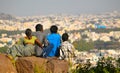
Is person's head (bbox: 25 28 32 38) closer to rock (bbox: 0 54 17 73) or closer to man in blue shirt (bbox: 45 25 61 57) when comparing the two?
man in blue shirt (bbox: 45 25 61 57)

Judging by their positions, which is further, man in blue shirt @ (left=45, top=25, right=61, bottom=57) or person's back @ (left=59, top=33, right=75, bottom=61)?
man in blue shirt @ (left=45, top=25, right=61, bottom=57)

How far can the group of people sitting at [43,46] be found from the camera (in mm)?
5410

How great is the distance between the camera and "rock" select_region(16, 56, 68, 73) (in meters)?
4.63

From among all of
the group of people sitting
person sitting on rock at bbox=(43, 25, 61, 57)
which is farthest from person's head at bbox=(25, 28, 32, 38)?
person sitting on rock at bbox=(43, 25, 61, 57)

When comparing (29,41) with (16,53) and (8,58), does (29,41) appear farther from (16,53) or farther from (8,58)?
(8,58)

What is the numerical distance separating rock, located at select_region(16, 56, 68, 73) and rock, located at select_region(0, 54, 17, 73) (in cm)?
16

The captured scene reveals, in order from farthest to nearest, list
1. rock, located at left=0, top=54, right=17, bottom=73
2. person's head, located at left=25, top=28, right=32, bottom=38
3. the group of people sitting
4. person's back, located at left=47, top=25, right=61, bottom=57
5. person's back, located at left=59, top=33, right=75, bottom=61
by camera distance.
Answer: person's back, located at left=47, top=25, right=61, bottom=57, person's back, located at left=59, top=33, right=75, bottom=61, person's head, located at left=25, top=28, right=32, bottom=38, the group of people sitting, rock, located at left=0, top=54, right=17, bottom=73

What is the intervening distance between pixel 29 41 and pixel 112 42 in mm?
70993

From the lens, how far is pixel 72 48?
599 centimetres

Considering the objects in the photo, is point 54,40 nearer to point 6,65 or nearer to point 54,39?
point 54,39

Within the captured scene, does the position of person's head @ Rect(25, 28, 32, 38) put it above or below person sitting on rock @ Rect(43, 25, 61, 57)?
above

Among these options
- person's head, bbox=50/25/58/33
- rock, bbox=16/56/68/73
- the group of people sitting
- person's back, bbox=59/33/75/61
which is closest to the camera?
rock, bbox=16/56/68/73

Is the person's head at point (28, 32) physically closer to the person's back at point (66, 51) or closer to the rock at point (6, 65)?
the person's back at point (66, 51)

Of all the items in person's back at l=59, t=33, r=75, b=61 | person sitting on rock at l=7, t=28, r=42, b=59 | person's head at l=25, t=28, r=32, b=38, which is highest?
person's head at l=25, t=28, r=32, b=38
